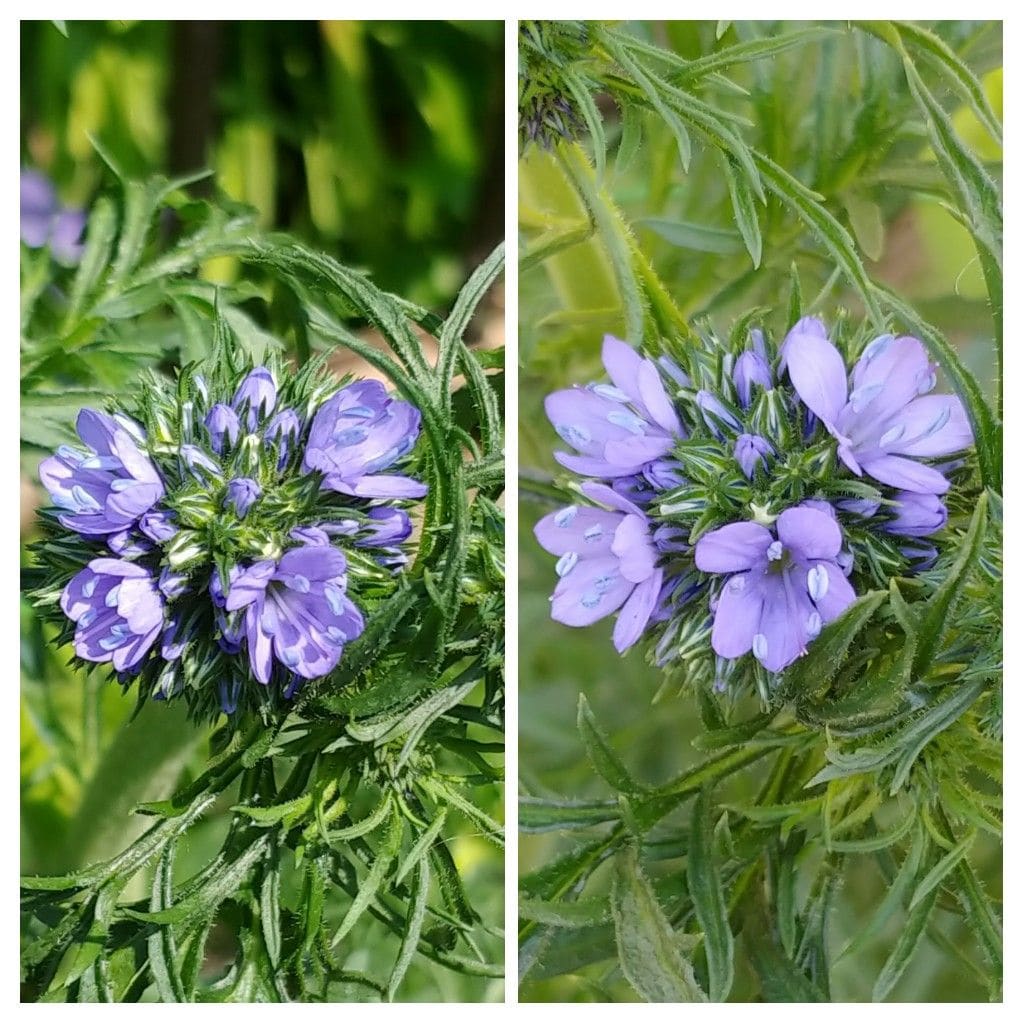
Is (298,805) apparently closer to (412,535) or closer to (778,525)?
(412,535)

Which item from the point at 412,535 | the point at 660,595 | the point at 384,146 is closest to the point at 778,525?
the point at 660,595

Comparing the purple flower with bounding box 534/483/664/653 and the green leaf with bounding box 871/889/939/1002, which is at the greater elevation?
the purple flower with bounding box 534/483/664/653

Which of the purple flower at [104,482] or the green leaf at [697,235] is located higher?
the green leaf at [697,235]

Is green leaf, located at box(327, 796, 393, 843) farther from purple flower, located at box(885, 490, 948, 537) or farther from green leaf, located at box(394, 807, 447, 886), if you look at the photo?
purple flower, located at box(885, 490, 948, 537)

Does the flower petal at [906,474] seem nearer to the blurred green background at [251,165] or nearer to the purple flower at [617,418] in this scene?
the purple flower at [617,418]

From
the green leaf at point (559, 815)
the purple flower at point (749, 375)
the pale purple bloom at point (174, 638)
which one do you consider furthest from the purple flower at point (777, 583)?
the pale purple bloom at point (174, 638)

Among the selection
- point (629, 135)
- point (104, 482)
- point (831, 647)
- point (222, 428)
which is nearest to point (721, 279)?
point (629, 135)

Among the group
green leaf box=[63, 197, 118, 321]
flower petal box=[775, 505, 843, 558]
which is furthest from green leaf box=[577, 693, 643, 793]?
green leaf box=[63, 197, 118, 321]
